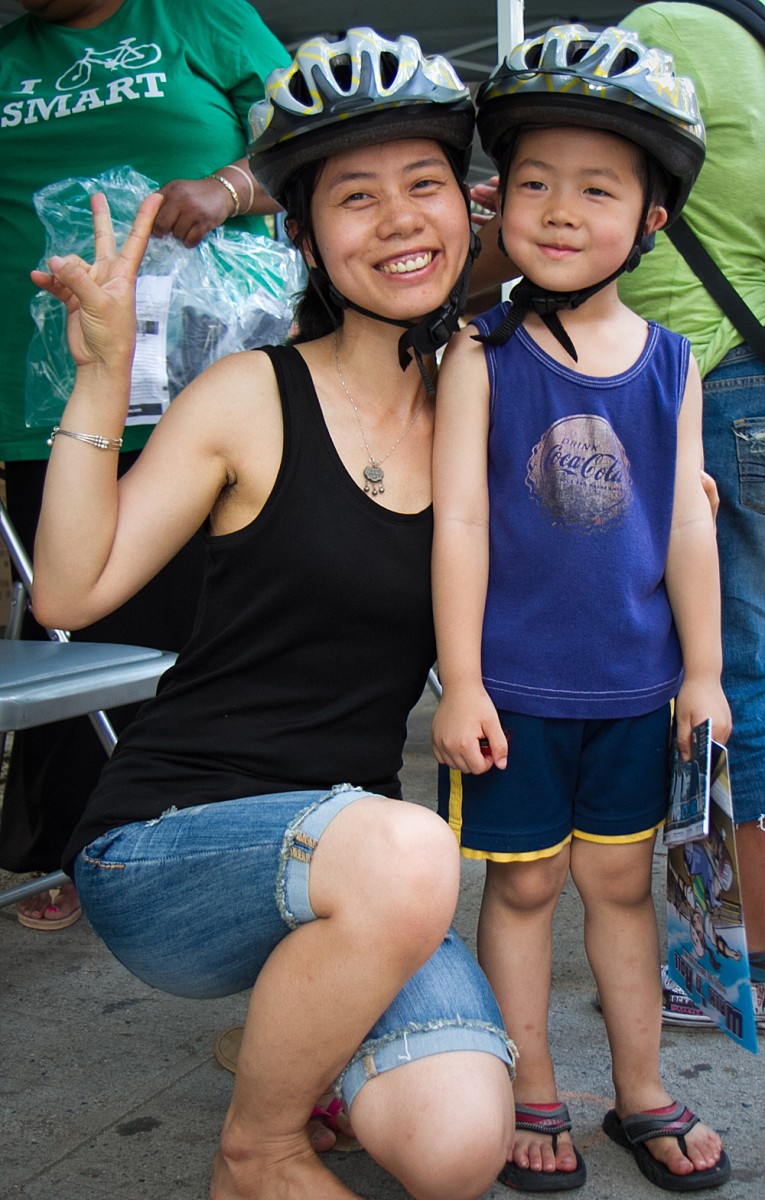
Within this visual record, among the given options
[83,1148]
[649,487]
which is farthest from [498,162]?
[83,1148]

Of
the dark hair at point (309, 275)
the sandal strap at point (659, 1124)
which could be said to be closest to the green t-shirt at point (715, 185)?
the dark hair at point (309, 275)

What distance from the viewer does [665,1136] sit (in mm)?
2100

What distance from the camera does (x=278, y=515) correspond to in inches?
74.3

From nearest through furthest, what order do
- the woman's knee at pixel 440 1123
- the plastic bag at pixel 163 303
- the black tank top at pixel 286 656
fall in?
1. the woman's knee at pixel 440 1123
2. the black tank top at pixel 286 656
3. the plastic bag at pixel 163 303

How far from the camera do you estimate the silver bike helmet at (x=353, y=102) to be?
1.90m

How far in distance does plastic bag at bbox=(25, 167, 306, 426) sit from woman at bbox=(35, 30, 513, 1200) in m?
0.75

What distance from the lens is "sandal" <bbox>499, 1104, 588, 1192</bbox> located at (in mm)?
2049

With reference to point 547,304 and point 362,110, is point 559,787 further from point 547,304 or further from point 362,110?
point 362,110

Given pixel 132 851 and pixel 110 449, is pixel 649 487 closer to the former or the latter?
pixel 110 449

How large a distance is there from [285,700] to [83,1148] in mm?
920

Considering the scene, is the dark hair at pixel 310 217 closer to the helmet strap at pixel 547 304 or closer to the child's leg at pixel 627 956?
the helmet strap at pixel 547 304

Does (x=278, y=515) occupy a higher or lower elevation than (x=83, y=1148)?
higher

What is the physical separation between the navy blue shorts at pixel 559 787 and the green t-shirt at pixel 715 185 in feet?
2.67

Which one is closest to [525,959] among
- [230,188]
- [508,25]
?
[230,188]
